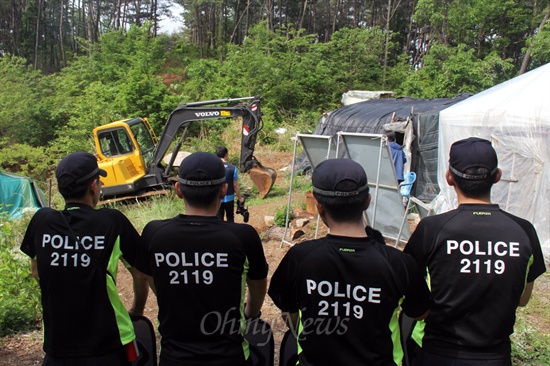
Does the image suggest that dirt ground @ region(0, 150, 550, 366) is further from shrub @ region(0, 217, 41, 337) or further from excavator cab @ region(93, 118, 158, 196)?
excavator cab @ region(93, 118, 158, 196)

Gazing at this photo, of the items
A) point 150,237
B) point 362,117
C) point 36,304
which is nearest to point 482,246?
point 150,237

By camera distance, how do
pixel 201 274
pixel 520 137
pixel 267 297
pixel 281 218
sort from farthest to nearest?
1. pixel 281 218
2. pixel 520 137
3. pixel 267 297
4. pixel 201 274

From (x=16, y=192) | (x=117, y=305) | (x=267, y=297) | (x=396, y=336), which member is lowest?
(x=16, y=192)

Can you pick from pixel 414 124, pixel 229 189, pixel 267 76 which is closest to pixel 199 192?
→ pixel 229 189

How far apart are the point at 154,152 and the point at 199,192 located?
10.7 m

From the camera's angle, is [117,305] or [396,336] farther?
[117,305]

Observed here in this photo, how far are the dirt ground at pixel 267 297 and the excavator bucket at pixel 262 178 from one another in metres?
0.56

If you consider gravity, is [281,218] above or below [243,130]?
below

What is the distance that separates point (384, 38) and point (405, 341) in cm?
2678

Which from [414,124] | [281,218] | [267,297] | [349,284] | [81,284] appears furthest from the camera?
[414,124]

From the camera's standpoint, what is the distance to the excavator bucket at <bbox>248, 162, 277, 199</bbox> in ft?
39.3

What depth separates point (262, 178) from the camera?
473 inches

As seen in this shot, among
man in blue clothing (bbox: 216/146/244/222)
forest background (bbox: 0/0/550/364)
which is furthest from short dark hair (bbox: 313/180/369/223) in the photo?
forest background (bbox: 0/0/550/364)

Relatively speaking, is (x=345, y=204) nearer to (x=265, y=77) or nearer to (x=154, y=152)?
(x=154, y=152)
